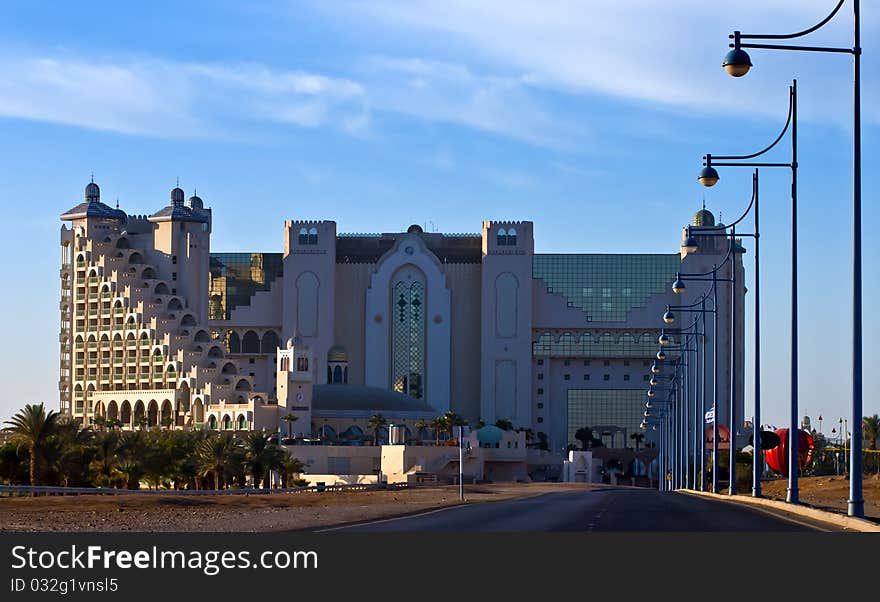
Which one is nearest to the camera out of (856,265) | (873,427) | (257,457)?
(856,265)

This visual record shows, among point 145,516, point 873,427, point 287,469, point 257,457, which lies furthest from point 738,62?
point 873,427

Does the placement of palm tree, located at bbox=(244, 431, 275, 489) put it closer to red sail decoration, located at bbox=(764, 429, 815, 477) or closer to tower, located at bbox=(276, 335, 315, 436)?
red sail decoration, located at bbox=(764, 429, 815, 477)

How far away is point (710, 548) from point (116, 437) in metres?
80.3

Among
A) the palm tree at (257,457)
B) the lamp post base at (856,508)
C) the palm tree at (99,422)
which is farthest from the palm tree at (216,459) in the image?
the palm tree at (99,422)

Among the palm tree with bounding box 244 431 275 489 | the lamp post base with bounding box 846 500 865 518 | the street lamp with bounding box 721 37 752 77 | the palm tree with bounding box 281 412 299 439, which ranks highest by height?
the street lamp with bounding box 721 37 752 77

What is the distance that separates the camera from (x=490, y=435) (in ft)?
593

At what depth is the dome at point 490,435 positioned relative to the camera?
17988cm

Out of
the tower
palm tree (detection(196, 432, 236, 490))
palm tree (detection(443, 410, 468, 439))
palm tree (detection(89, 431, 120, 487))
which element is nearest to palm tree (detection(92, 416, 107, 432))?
the tower

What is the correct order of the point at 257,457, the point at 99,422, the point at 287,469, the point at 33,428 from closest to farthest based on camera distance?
1. the point at 33,428
2. the point at 257,457
3. the point at 287,469
4. the point at 99,422

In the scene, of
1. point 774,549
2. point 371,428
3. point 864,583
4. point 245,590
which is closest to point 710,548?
point 774,549

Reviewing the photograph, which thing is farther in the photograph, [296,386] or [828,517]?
[296,386]

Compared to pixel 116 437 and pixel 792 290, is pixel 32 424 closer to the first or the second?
pixel 116 437

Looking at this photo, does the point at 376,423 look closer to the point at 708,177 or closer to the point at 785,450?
the point at 785,450

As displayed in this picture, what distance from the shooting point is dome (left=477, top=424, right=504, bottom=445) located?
7082 inches
